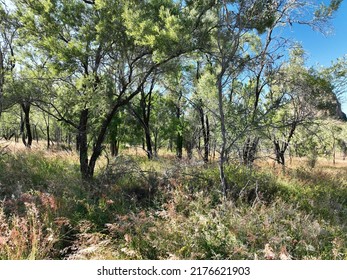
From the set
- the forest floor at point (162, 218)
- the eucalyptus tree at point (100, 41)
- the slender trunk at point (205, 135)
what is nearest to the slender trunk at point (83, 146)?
the eucalyptus tree at point (100, 41)

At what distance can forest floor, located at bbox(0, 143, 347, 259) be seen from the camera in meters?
3.48

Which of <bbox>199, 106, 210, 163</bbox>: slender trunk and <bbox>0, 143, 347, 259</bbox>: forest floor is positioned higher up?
<bbox>199, 106, 210, 163</bbox>: slender trunk

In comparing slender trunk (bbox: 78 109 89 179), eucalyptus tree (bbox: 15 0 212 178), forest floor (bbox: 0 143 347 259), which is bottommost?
forest floor (bbox: 0 143 347 259)

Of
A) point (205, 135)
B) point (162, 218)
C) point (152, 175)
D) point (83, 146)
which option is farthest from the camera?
point (205, 135)

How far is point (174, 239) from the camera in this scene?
3.72 m

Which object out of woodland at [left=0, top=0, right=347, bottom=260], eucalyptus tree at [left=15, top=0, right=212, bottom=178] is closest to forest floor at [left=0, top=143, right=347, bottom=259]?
woodland at [left=0, top=0, right=347, bottom=260]

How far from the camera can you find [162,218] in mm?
4648

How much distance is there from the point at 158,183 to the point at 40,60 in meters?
5.61

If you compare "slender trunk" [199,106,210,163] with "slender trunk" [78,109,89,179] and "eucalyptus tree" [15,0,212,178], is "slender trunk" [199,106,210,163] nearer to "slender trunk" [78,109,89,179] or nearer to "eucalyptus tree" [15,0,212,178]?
"eucalyptus tree" [15,0,212,178]

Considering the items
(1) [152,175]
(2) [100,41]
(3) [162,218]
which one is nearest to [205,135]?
(1) [152,175]

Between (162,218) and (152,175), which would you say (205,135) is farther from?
(162,218)

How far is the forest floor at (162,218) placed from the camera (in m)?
3.48

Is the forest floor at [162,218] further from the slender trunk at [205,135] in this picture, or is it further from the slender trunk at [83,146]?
the slender trunk at [205,135]

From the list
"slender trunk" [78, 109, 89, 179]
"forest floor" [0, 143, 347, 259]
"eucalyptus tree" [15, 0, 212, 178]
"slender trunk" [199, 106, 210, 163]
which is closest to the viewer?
"forest floor" [0, 143, 347, 259]
